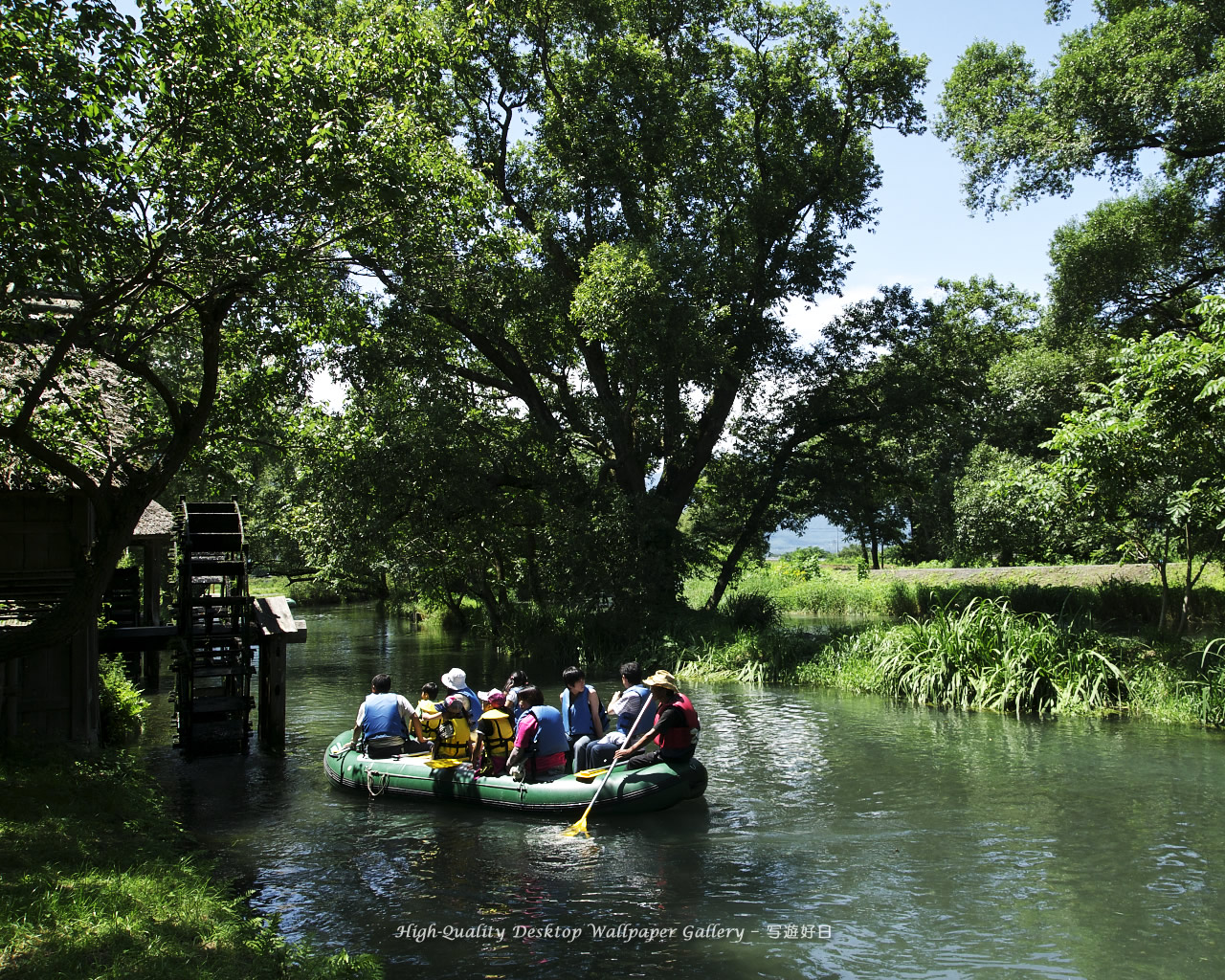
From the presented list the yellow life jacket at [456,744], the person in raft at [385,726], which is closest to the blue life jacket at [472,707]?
the yellow life jacket at [456,744]

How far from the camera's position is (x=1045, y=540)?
25516mm

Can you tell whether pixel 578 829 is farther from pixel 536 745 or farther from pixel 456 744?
pixel 456 744

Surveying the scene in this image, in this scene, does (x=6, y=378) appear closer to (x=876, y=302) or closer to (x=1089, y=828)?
(x=1089, y=828)

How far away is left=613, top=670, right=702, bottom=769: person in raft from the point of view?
1104 cm

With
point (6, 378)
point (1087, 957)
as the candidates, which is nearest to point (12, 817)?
point (6, 378)

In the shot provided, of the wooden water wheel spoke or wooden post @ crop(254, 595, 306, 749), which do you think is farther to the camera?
the wooden water wheel spoke

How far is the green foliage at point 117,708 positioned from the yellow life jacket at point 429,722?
4585 millimetres

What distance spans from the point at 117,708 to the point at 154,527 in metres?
3.50

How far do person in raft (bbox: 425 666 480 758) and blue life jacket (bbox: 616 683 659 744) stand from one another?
6.33 ft

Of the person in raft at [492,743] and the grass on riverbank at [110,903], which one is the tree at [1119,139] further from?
the grass on riverbank at [110,903]

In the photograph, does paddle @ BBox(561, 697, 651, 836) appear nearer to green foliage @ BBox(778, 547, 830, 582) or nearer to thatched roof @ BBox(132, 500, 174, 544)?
thatched roof @ BBox(132, 500, 174, 544)

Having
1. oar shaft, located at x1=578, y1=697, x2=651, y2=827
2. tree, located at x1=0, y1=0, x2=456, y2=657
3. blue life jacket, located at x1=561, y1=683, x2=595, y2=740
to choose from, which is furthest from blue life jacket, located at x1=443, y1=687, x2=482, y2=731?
tree, located at x1=0, y1=0, x2=456, y2=657

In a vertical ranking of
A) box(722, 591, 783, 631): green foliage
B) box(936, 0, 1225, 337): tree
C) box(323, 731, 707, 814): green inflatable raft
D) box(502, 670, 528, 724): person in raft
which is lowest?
box(323, 731, 707, 814): green inflatable raft

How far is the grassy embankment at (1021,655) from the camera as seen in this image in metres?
15.4
